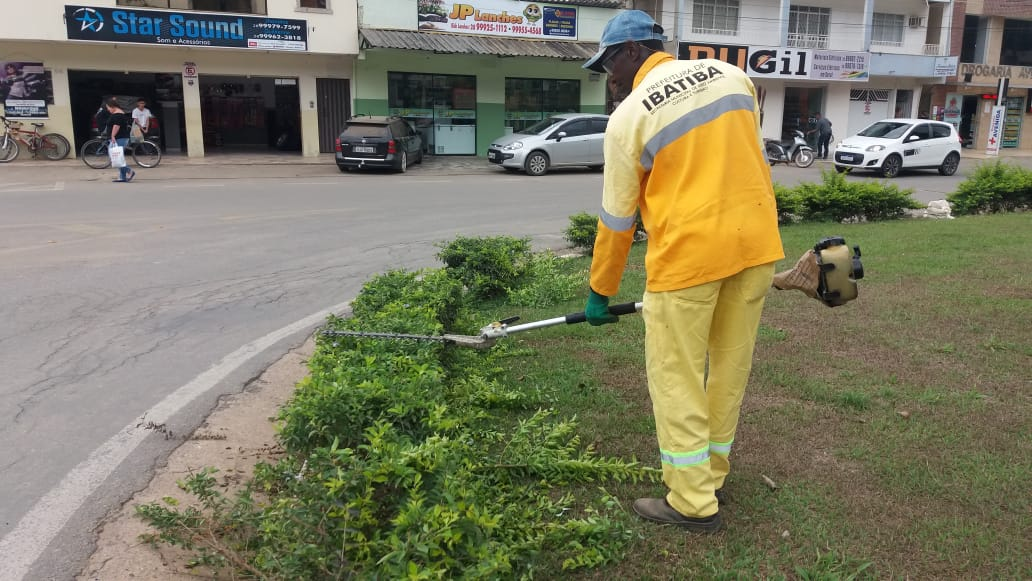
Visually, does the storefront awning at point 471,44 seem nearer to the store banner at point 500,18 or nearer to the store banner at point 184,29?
the store banner at point 500,18

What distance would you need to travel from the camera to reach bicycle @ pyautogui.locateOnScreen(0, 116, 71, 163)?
68.5 feet

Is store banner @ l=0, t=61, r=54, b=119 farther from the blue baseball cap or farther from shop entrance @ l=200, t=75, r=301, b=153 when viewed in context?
the blue baseball cap

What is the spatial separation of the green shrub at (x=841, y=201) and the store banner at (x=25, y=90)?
1965 cm

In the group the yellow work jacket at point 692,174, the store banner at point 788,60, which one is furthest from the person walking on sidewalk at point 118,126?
the store banner at point 788,60

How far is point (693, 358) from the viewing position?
3141 mm

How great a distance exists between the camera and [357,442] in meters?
3.21

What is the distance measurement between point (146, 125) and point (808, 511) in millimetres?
21801

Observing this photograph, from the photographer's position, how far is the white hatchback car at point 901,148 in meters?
21.5

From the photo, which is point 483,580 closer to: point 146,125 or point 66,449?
point 66,449

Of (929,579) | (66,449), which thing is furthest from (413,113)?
(929,579)

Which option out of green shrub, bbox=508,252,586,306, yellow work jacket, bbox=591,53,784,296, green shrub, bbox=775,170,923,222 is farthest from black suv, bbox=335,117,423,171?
yellow work jacket, bbox=591,53,784,296

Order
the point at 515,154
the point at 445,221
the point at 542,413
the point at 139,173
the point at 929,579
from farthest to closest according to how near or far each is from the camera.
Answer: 1. the point at 515,154
2. the point at 139,173
3. the point at 445,221
4. the point at 542,413
5. the point at 929,579

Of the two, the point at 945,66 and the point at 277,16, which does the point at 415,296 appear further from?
the point at 945,66

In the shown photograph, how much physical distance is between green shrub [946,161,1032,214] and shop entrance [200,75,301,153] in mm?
20023
